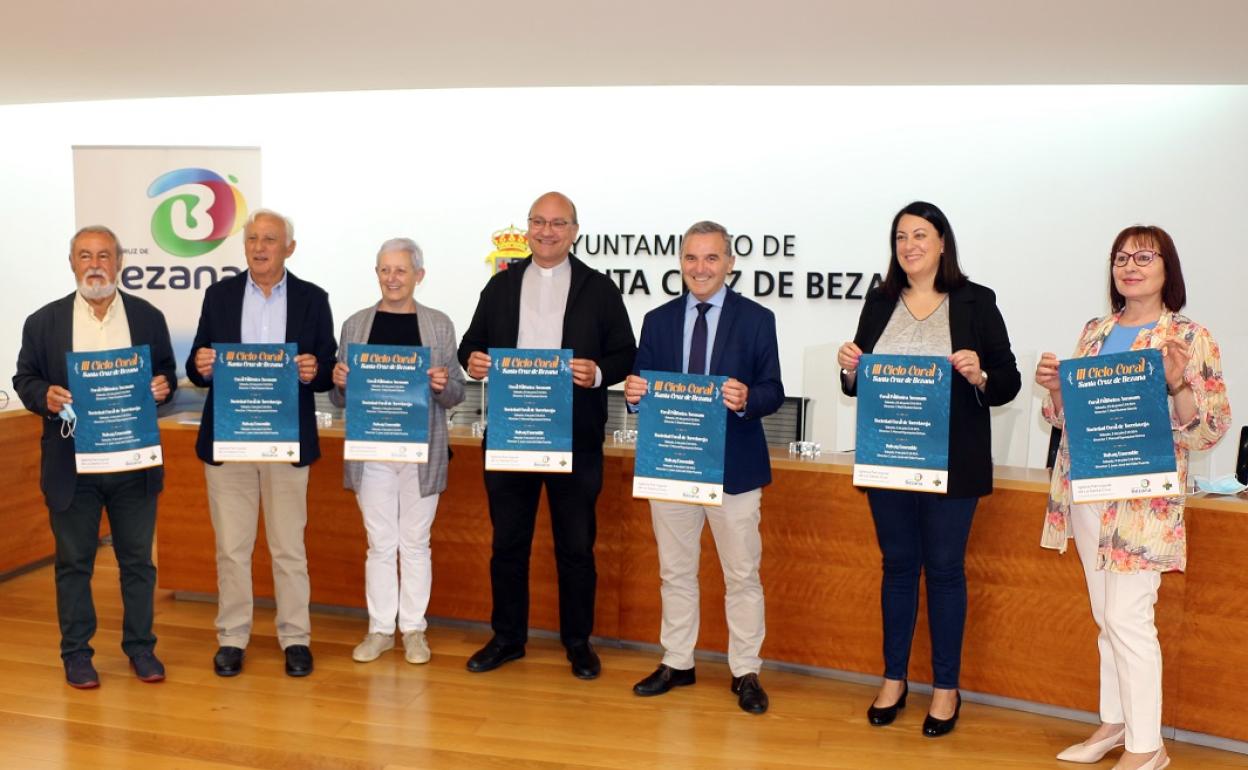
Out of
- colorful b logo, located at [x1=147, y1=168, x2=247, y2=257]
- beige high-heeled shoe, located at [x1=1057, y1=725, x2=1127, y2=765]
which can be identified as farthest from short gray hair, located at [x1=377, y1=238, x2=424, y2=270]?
beige high-heeled shoe, located at [x1=1057, y1=725, x2=1127, y2=765]

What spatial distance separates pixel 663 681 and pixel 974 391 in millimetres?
1436

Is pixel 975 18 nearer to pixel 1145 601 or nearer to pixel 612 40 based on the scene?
pixel 612 40

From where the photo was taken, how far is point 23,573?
498cm

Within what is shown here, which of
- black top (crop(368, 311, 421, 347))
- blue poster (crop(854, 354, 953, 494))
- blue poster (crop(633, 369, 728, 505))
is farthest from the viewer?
black top (crop(368, 311, 421, 347))

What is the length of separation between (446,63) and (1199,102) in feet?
14.5

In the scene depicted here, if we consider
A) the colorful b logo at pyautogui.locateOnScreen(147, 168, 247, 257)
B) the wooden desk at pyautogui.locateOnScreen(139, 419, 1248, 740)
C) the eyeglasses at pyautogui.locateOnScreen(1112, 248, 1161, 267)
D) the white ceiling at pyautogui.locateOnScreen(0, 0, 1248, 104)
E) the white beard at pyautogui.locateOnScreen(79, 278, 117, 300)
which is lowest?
the wooden desk at pyautogui.locateOnScreen(139, 419, 1248, 740)

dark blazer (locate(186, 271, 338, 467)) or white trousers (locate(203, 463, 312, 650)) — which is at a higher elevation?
dark blazer (locate(186, 271, 338, 467))

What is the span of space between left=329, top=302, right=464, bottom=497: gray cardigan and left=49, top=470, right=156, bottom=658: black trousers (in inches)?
A: 27.4

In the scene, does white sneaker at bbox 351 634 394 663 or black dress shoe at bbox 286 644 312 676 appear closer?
black dress shoe at bbox 286 644 312 676

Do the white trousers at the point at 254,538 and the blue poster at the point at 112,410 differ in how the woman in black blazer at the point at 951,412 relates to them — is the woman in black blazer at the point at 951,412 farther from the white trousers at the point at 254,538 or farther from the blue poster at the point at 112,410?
the blue poster at the point at 112,410

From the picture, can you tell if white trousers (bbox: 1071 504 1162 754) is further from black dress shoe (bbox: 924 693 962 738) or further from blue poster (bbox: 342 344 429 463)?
blue poster (bbox: 342 344 429 463)

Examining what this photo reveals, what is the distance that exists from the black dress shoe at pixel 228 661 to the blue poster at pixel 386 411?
2.86 ft

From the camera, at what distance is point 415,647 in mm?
3773

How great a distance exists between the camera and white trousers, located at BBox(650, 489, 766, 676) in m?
3.32
